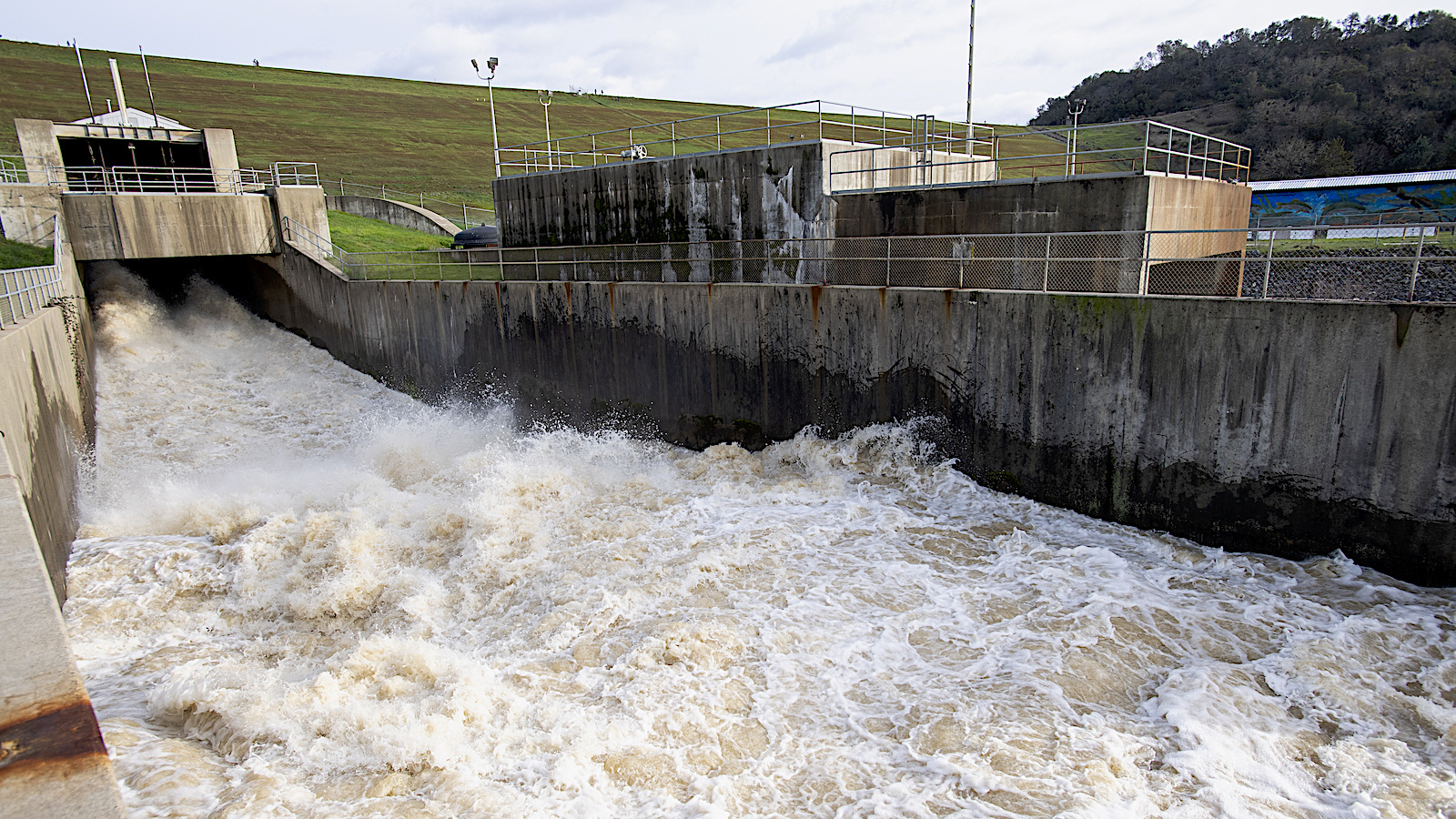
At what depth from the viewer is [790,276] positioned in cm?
1546

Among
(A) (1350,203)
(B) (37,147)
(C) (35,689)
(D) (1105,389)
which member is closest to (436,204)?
(B) (37,147)

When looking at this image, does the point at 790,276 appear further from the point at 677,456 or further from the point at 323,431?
the point at 323,431

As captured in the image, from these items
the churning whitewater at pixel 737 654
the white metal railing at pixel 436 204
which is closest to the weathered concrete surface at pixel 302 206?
the white metal railing at pixel 436 204

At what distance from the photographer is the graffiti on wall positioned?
29.0 m

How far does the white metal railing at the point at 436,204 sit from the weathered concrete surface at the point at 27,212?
578 inches

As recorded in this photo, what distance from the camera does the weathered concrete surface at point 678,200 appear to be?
49.8ft

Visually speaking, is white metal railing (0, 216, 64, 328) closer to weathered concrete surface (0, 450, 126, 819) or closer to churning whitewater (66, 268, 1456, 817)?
churning whitewater (66, 268, 1456, 817)

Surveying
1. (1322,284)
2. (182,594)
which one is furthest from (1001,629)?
(1322,284)

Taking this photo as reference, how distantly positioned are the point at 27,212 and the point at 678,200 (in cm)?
1705

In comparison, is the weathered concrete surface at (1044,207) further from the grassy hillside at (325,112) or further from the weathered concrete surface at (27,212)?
the grassy hillside at (325,112)

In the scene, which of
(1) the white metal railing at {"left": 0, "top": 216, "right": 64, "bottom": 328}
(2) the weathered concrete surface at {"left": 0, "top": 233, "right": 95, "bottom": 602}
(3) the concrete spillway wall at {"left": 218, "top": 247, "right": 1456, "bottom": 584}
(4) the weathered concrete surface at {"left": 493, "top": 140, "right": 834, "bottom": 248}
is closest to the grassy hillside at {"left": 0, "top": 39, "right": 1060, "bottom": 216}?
(4) the weathered concrete surface at {"left": 493, "top": 140, "right": 834, "bottom": 248}

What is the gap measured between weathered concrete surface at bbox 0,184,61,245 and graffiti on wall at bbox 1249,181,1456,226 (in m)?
39.8

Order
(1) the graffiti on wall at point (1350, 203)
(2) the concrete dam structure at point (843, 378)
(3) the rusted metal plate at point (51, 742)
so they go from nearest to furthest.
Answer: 1. (3) the rusted metal plate at point (51, 742)
2. (2) the concrete dam structure at point (843, 378)
3. (1) the graffiti on wall at point (1350, 203)

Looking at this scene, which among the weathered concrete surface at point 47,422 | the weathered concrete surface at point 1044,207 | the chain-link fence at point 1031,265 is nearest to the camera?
the weathered concrete surface at point 47,422
